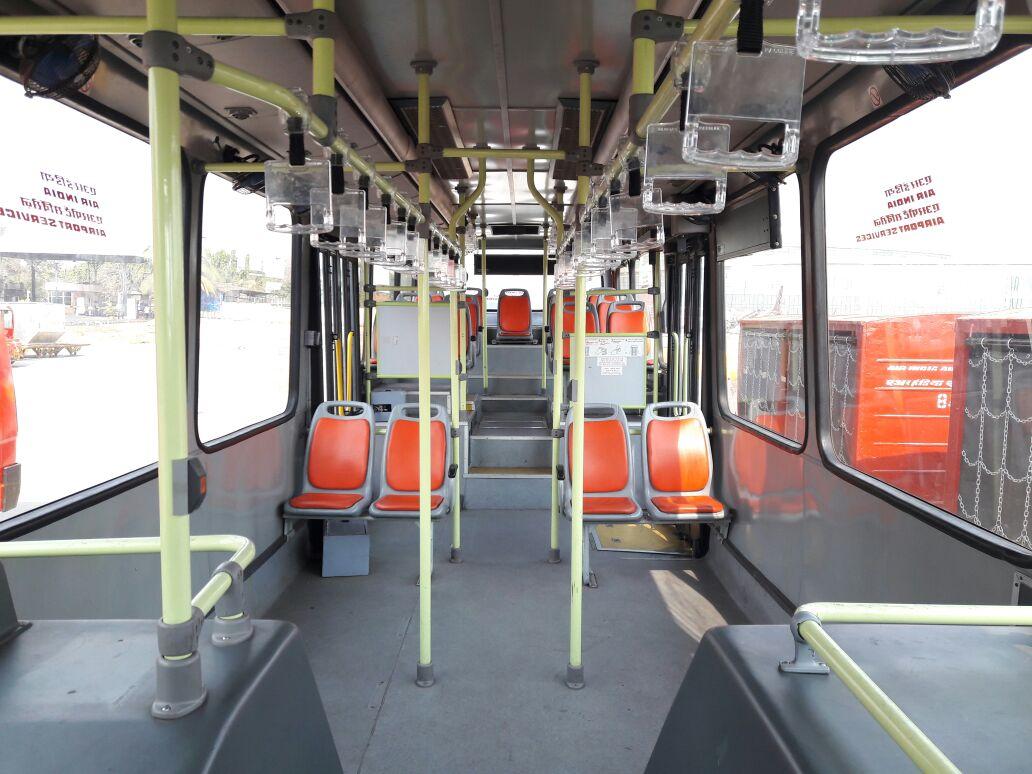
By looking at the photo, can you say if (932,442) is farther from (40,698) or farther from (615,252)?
(40,698)

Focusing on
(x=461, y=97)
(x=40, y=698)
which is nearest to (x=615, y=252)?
(x=461, y=97)

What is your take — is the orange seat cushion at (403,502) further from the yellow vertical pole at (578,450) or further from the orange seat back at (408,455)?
the yellow vertical pole at (578,450)

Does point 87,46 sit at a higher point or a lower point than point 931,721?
higher

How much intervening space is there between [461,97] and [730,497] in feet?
10.3

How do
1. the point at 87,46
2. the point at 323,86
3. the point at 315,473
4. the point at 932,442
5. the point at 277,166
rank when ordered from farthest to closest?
the point at 315,473 < the point at 932,442 < the point at 277,166 < the point at 87,46 < the point at 323,86

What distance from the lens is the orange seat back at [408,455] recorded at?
473 centimetres

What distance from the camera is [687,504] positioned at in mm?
4602

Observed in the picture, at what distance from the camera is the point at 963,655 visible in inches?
53.6

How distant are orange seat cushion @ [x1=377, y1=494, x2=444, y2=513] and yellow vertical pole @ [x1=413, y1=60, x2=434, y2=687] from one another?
973 millimetres

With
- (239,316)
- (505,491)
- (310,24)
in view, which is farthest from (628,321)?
(310,24)

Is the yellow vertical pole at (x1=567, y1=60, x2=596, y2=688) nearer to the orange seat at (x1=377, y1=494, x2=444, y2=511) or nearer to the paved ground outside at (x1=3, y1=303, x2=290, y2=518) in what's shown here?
the orange seat at (x1=377, y1=494, x2=444, y2=511)

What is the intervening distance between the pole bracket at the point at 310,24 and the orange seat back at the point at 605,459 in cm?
328

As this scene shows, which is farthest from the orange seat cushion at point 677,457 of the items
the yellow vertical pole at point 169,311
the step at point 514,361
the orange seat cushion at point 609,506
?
the step at point 514,361

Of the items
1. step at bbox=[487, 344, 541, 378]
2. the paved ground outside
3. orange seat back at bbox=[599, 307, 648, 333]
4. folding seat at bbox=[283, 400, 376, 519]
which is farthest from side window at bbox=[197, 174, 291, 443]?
step at bbox=[487, 344, 541, 378]
